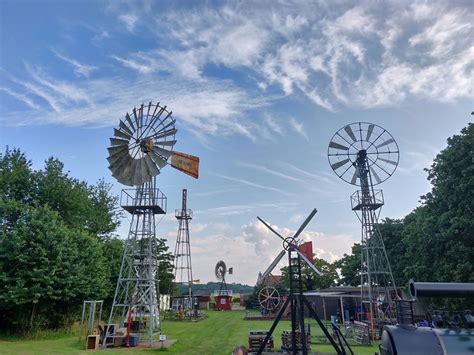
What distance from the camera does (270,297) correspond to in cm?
3694

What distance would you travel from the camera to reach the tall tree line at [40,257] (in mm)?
21984

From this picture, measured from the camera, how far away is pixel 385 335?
8.12 metres

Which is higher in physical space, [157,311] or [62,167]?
[62,167]

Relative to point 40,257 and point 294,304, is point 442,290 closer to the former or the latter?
point 294,304

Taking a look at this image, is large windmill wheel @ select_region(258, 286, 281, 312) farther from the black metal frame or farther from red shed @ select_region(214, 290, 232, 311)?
the black metal frame

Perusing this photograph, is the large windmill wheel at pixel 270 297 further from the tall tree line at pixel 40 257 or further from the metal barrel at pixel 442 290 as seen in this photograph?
the metal barrel at pixel 442 290

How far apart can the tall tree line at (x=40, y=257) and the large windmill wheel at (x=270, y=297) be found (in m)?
15.0

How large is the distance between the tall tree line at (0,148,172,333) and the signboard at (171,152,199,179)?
8.73m

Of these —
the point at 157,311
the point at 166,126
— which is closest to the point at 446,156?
the point at 166,126

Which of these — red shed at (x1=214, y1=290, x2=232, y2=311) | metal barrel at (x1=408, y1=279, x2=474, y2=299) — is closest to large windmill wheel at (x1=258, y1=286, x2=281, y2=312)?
red shed at (x1=214, y1=290, x2=232, y2=311)

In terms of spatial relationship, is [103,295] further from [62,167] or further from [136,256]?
[62,167]

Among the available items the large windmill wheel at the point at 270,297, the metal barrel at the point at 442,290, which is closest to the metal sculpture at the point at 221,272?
the large windmill wheel at the point at 270,297

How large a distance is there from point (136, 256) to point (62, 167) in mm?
15702

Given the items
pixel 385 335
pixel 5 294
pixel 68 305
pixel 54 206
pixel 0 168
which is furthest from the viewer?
pixel 54 206
